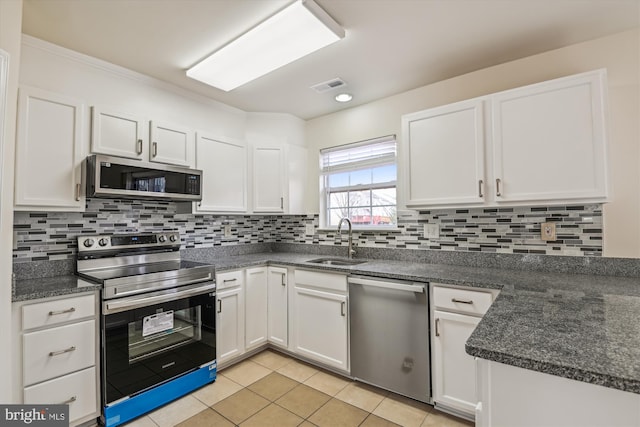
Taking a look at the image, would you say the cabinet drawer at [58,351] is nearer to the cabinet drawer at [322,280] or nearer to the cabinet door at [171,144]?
the cabinet door at [171,144]

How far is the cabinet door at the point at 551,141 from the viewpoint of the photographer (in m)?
1.71

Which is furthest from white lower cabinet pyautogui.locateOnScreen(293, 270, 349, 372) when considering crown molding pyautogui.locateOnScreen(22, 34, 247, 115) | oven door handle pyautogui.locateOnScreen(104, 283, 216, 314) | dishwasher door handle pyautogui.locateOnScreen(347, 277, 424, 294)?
crown molding pyautogui.locateOnScreen(22, 34, 247, 115)

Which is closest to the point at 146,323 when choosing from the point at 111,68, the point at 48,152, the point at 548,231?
the point at 48,152

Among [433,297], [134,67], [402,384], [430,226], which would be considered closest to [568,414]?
[433,297]

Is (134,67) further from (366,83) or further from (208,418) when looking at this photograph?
(208,418)

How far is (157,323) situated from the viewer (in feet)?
6.58

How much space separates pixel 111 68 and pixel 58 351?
6.17 ft

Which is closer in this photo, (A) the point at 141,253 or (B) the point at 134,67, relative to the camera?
(B) the point at 134,67

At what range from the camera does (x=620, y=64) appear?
188cm

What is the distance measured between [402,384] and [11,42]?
2846mm

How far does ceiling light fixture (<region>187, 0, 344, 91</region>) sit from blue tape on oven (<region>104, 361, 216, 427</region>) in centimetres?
215

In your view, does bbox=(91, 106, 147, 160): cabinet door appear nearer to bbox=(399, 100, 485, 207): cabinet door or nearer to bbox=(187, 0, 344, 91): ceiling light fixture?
bbox=(187, 0, 344, 91): ceiling light fixture

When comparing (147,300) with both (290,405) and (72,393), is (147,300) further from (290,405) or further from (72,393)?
(290,405)

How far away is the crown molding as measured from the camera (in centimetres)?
194
